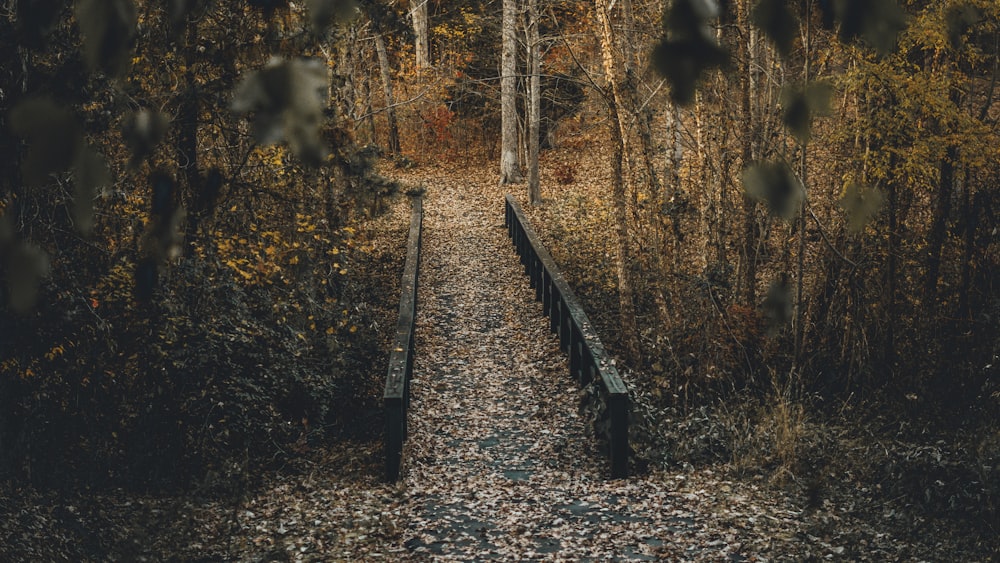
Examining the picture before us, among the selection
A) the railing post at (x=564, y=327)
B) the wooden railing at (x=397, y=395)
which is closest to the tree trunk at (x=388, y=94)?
the railing post at (x=564, y=327)

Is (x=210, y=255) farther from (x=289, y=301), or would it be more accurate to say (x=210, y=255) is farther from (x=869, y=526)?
(x=869, y=526)

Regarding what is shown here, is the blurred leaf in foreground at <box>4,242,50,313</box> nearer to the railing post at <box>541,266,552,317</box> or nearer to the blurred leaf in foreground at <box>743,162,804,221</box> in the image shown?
the blurred leaf in foreground at <box>743,162,804,221</box>

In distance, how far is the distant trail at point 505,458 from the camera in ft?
21.8

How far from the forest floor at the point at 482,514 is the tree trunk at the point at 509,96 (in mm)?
14216

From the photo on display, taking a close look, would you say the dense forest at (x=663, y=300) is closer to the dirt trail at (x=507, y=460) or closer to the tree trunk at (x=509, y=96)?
the dirt trail at (x=507, y=460)

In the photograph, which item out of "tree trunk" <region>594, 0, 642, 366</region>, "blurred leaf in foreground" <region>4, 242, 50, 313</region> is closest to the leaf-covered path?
"tree trunk" <region>594, 0, 642, 366</region>

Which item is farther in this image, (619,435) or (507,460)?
(507,460)

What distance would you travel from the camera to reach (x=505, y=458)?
8492 millimetres

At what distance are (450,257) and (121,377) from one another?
1104 cm

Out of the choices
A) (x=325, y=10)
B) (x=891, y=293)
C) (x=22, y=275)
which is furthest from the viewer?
(x=891, y=293)

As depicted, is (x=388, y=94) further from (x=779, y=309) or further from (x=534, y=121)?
(x=779, y=309)

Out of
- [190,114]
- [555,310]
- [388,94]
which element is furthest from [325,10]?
[388,94]

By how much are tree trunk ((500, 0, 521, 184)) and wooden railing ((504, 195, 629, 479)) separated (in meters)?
6.71

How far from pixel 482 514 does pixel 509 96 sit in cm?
1863
